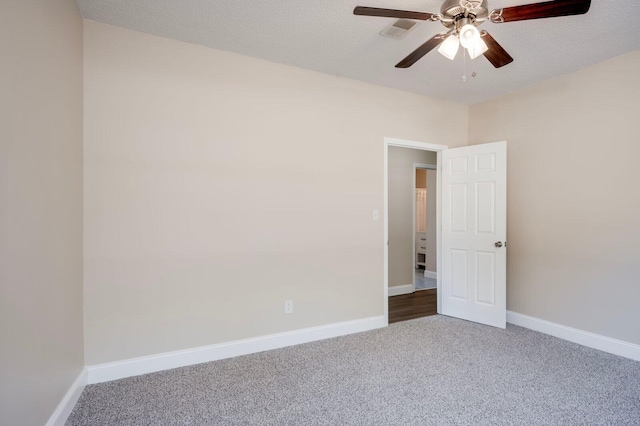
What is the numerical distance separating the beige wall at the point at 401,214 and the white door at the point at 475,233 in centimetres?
109

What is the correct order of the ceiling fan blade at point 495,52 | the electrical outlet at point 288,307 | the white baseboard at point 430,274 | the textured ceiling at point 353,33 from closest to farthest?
the ceiling fan blade at point 495,52, the textured ceiling at point 353,33, the electrical outlet at point 288,307, the white baseboard at point 430,274

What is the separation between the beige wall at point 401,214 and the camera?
16.4 feet

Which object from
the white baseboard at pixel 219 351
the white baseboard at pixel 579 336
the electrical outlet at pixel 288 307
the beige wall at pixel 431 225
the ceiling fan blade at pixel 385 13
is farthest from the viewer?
the beige wall at pixel 431 225

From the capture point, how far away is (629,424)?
187 cm

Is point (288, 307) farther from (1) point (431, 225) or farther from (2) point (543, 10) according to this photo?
(1) point (431, 225)

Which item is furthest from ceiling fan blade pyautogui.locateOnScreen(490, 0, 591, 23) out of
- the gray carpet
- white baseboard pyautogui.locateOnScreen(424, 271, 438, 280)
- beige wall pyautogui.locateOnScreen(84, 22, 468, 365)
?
white baseboard pyautogui.locateOnScreen(424, 271, 438, 280)

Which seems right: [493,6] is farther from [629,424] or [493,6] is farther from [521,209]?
[629,424]

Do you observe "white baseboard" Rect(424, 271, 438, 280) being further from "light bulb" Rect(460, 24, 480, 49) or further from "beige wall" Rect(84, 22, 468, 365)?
"light bulb" Rect(460, 24, 480, 49)

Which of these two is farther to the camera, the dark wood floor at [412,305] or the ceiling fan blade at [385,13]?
the dark wood floor at [412,305]

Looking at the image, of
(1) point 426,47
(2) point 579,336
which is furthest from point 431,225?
(1) point 426,47

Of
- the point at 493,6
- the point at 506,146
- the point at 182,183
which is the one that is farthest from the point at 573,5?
the point at 182,183

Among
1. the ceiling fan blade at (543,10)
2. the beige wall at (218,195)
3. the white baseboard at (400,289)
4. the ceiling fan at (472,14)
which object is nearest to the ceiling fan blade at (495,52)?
the ceiling fan at (472,14)

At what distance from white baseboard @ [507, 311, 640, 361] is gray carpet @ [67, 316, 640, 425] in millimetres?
95

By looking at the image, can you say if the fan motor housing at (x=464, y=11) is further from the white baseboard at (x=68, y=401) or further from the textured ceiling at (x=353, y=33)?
the white baseboard at (x=68, y=401)
